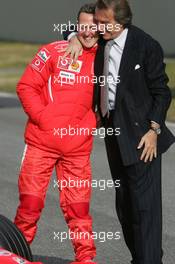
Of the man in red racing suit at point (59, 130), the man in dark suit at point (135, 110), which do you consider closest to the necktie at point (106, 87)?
the man in dark suit at point (135, 110)

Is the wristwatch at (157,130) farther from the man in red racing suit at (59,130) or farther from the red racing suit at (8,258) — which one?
the red racing suit at (8,258)

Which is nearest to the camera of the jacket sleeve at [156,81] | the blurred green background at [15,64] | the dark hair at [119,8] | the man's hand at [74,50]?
the dark hair at [119,8]

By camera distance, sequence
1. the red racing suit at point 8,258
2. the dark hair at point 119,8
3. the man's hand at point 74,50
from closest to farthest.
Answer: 1. the red racing suit at point 8,258
2. the dark hair at point 119,8
3. the man's hand at point 74,50

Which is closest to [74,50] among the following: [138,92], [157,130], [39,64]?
[39,64]

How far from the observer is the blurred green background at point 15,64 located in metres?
20.0

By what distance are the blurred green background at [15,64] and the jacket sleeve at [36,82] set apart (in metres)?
8.67

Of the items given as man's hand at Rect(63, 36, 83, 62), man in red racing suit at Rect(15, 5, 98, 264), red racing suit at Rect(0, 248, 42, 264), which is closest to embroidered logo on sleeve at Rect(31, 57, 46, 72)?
man in red racing suit at Rect(15, 5, 98, 264)

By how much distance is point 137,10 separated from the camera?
94.8 feet

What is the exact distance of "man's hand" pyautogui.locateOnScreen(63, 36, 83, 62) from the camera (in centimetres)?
575

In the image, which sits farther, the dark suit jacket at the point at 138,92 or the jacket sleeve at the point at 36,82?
the jacket sleeve at the point at 36,82

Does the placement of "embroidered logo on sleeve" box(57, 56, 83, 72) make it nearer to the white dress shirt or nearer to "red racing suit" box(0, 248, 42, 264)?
the white dress shirt

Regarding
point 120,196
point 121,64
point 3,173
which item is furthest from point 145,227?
point 3,173

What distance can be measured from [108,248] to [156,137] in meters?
1.69

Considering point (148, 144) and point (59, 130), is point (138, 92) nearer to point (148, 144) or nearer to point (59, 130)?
point (148, 144)
